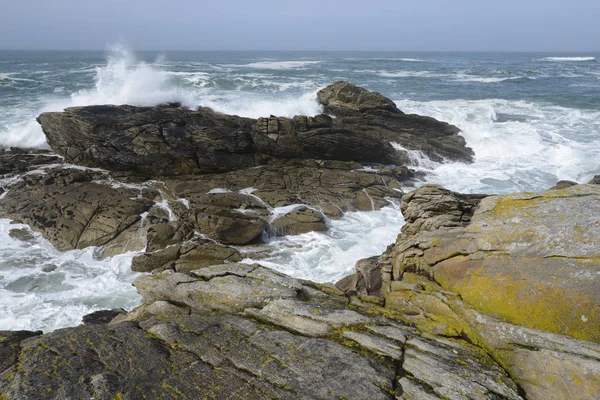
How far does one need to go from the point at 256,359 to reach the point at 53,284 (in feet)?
40.1

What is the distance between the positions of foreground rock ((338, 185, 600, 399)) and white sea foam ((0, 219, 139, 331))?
1005cm

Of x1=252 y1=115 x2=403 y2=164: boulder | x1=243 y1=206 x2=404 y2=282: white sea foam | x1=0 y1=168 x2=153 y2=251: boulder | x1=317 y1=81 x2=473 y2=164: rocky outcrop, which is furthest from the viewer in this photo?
x1=317 y1=81 x2=473 y2=164: rocky outcrop

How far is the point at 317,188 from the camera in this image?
19531 millimetres

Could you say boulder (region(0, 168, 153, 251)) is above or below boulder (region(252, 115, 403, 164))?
below

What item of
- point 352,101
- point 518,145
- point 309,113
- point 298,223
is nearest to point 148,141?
point 298,223

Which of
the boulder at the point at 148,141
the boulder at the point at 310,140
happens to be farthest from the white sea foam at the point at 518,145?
the boulder at the point at 148,141

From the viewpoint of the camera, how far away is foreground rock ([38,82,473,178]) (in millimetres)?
19734

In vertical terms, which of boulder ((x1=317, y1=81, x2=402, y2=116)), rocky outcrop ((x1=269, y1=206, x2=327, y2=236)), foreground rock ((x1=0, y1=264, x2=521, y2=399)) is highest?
boulder ((x1=317, y1=81, x2=402, y2=116))

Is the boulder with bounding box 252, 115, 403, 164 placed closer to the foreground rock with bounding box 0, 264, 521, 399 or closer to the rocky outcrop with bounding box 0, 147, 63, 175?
the rocky outcrop with bounding box 0, 147, 63, 175

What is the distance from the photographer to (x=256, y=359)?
204 inches

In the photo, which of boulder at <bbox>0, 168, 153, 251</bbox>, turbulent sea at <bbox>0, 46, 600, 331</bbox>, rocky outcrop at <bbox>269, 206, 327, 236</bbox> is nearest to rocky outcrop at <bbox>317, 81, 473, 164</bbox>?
turbulent sea at <bbox>0, 46, 600, 331</bbox>

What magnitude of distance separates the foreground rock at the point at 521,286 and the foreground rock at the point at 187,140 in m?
13.1

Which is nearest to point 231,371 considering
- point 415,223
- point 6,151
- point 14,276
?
point 415,223

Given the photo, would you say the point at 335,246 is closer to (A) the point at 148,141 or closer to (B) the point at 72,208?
(A) the point at 148,141
